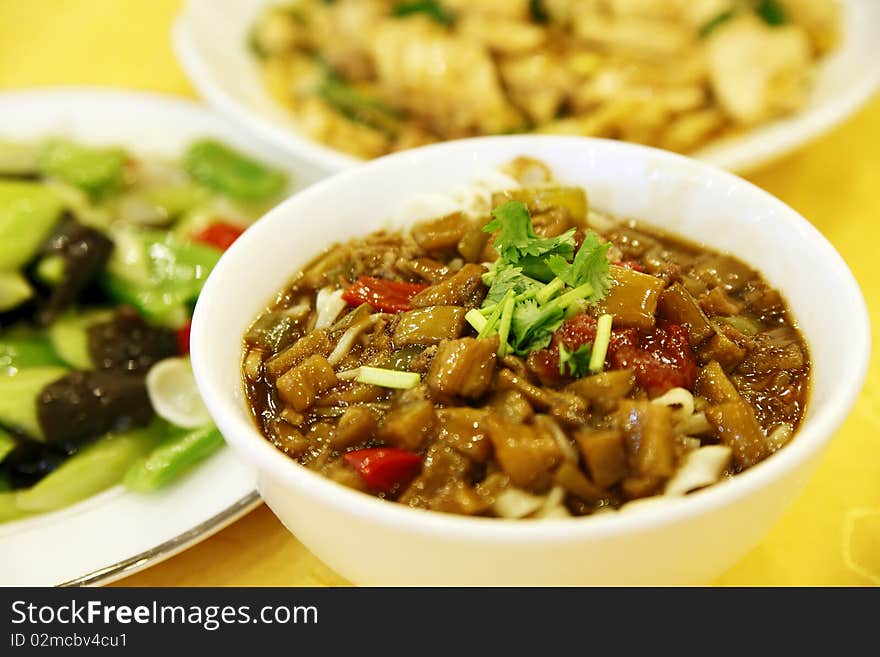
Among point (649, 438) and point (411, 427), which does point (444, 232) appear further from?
point (649, 438)

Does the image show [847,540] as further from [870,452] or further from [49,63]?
[49,63]

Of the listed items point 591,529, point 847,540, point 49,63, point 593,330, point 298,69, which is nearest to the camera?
point 591,529

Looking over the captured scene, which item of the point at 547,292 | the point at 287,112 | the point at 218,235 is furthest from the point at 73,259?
the point at 547,292

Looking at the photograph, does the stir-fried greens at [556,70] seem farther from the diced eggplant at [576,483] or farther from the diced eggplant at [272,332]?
the diced eggplant at [576,483]

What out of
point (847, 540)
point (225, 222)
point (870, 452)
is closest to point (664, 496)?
point (847, 540)

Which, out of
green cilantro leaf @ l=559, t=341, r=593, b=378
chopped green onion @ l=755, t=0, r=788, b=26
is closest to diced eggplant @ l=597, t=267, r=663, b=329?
green cilantro leaf @ l=559, t=341, r=593, b=378

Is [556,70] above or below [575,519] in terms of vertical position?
below

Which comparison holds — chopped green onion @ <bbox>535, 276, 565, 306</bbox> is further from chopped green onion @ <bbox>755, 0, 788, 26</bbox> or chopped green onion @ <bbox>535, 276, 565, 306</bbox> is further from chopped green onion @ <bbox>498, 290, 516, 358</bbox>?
chopped green onion @ <bbox>755, 0, 788, 26</bbox>
